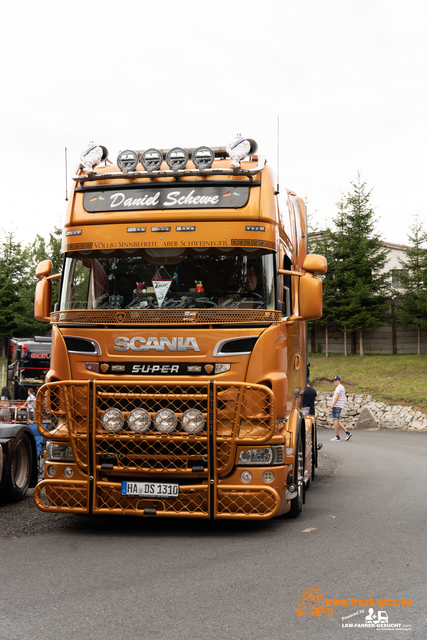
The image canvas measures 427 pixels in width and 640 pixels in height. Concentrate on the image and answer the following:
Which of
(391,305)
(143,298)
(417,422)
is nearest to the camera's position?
(143,298)

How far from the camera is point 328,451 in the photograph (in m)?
17.9

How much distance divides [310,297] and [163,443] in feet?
7.77

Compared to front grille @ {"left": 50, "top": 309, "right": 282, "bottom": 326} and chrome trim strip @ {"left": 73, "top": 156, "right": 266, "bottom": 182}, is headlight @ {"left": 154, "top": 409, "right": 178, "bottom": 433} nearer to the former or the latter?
front grille @ {"left": 50, "top": 309, "right": 282, "bottom": 326}

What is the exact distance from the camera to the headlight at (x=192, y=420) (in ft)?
22.2

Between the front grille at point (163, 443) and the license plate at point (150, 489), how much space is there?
0.23 ft

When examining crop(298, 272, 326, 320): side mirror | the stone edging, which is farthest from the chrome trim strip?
the stone edging

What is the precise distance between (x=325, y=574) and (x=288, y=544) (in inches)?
47.3

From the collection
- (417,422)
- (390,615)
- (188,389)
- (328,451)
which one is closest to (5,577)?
(188,389)

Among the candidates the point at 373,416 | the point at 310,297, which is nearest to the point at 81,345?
the point at 310,297

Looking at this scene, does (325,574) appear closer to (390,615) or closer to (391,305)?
(390,615)

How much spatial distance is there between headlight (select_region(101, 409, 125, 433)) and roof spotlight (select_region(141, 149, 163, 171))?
9.00ft

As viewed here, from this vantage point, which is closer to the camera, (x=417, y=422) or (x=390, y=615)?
(x=390, y=615)

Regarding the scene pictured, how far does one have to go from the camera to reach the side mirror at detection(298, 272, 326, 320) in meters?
7.57

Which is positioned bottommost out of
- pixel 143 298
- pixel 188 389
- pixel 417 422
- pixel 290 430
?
pixel 417 422
